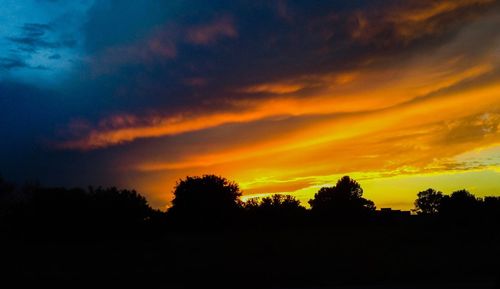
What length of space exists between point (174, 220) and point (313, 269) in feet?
153

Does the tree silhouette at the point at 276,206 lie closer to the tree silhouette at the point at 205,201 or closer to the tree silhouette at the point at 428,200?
the tree silhouette at the point at 205,201

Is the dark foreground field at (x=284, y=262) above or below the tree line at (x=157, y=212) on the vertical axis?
below

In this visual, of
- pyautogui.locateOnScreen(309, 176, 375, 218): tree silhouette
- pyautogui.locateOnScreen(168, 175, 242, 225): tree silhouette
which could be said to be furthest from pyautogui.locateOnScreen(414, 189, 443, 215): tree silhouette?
pyautogui.locateOnScreen(168, 175, 242, 225): tree silhouette

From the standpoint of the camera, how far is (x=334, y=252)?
112 ft

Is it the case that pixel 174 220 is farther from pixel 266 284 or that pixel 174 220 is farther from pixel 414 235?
pixel 266 284

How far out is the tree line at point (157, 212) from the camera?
53.1 m

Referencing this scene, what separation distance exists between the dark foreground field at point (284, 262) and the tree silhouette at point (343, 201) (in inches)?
1350

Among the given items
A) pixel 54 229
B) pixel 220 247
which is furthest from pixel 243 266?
pixel 54 229

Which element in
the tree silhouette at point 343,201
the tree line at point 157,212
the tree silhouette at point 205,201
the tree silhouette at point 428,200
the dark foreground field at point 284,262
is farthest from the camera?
the tree silhouette at point 428,200

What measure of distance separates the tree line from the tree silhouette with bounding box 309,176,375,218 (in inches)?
9.2

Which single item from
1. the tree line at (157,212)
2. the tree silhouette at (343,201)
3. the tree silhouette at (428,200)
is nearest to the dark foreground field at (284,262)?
the tree line at (157,212)

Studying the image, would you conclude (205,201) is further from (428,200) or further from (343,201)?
(428,200)

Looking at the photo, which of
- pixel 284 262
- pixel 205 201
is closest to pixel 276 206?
pixel 205 201

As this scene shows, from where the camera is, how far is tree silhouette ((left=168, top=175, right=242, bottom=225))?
236 feet
